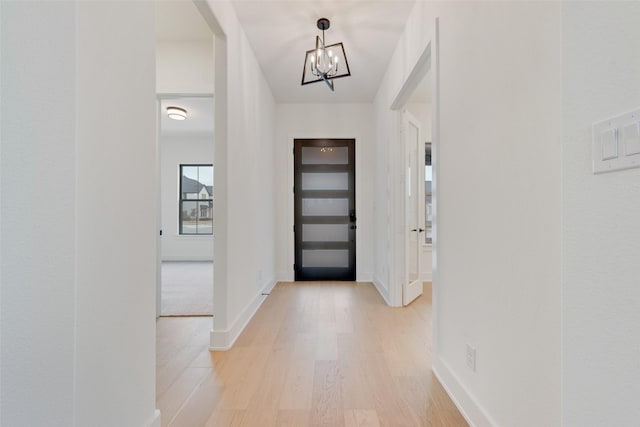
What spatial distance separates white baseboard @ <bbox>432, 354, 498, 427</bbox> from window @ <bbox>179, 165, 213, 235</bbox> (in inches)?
266

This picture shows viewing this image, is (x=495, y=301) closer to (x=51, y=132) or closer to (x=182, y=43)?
(x=51, y=132)

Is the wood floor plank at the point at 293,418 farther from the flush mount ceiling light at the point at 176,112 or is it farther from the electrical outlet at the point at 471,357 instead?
the flush mount ceiling light at the point at 176,112

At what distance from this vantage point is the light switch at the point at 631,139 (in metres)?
0.66

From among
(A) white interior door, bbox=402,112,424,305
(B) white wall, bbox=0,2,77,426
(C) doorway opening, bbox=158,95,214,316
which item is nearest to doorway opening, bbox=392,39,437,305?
(A) white interior door, bbox=402,112,424,305

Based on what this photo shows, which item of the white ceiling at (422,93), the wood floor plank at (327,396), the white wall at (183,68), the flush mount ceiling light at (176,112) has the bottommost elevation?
the wood floor plank at (327,396)

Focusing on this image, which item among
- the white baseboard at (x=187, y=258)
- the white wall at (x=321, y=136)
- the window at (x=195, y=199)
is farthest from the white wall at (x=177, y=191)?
the white wall at (x=321, y=136)

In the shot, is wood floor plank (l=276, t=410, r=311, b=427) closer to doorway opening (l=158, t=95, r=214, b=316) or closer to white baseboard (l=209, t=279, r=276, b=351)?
white baseboard (l=209, t=279, r=276, b=351)

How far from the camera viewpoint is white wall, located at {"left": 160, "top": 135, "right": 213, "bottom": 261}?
776cm

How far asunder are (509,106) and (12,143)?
1566 millimetres

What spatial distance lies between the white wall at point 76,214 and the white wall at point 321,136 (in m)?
3.63

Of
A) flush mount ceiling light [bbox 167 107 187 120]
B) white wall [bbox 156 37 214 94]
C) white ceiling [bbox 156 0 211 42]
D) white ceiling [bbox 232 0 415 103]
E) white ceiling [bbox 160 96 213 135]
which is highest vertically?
white ceiling [bbox 160 96 213 135]

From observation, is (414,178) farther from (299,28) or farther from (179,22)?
(179,22)

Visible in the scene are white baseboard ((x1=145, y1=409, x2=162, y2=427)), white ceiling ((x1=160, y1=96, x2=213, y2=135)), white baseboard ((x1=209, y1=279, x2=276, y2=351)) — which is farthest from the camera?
white ceiling ((x1=160, y1=96, x2=213, y2=135))

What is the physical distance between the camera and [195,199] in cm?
796
